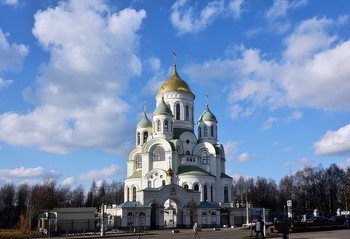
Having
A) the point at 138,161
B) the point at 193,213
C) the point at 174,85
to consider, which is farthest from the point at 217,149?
the point at 193,213

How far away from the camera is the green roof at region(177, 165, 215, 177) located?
2544 inches

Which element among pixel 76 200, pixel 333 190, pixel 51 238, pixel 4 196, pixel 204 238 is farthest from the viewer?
pixel 76 200

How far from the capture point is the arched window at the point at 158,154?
66.1 metres

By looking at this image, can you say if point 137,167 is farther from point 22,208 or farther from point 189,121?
point 22,208

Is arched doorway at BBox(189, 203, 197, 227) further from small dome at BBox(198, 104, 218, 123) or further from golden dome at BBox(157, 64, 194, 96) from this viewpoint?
golden dome at BBox(157, 64, 194, 96)

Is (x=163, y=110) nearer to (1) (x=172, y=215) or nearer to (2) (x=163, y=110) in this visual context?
(2) (x=163, y=110)

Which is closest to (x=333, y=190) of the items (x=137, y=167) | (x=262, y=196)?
(x=262, y=196)

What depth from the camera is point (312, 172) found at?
9575cm

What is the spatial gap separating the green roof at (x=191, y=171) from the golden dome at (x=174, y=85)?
47.8 feet

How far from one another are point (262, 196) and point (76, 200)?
4735cm

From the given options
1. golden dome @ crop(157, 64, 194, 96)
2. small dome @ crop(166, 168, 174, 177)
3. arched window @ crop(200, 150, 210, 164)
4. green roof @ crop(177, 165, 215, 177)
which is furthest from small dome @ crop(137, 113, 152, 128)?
small dome @ crop(166, 168, 174, 177)

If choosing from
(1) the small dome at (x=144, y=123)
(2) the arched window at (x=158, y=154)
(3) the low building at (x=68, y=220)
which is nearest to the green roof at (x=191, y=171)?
(2) the arched window at (x=158, y=154)

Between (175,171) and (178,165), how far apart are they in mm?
2050

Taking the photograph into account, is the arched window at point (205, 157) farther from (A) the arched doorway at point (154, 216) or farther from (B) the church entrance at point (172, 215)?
(A) the arched doorway at point (154, 216)
